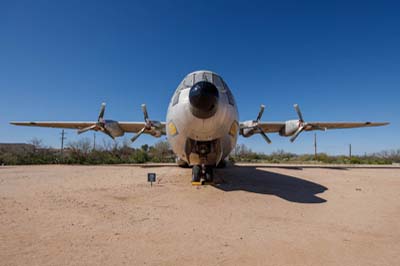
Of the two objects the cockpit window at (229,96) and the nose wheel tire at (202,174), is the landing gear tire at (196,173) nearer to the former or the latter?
the nose wheel tire at (202,174)

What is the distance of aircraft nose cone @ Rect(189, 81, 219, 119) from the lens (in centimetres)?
601

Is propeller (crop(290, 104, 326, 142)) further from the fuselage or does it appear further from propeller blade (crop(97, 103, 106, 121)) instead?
propeller blade (crop(97, 103, 106, 121))

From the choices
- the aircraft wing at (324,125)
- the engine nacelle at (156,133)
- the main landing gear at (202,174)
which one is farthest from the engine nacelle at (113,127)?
the aircraft wing at (324,125)

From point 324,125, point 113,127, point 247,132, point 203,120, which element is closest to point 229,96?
point 203,120

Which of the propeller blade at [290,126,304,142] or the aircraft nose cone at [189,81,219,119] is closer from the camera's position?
the aircraft nose cone at [189,81,219,119]

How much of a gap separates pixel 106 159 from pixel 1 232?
24277mm

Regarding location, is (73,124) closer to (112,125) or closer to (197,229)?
(112,125)

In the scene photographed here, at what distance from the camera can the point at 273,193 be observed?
7438mm

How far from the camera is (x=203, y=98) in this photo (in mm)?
5996

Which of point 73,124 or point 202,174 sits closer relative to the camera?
point 202,174

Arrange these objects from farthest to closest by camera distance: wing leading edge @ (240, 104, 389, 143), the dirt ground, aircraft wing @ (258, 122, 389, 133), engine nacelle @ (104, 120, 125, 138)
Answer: aircraft wing @ (258, 122, 389, 133)
engine nacelle @ (104, 120, 125, 138)
wing leading edge @ (240, 104, 389, 143)
the dirt ground

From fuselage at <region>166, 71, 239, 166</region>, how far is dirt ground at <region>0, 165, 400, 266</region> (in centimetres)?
172

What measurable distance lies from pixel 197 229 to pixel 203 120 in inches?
135

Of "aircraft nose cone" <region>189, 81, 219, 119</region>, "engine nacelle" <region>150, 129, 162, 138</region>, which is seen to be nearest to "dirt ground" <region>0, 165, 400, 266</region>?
"aircraft nose cone" <region>189, 81, 219, 119</region>
